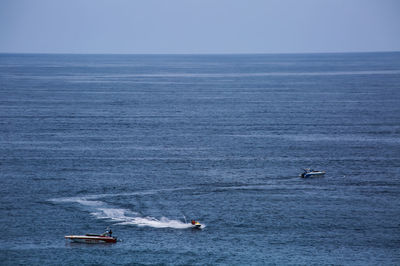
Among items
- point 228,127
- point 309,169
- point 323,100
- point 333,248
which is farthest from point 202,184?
point 323,100

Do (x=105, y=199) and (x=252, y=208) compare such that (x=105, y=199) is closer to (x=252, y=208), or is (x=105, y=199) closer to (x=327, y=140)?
(x=252, y=208)

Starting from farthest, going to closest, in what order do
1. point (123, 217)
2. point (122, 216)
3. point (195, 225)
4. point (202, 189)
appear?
point (202, 189) → point (122, 216) → point (123, 217) → point (195, 225)

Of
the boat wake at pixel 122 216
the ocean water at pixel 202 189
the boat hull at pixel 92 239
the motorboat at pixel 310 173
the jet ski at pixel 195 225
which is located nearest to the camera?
the ocean water at pixel 202 189

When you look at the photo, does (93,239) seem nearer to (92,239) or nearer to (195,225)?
(92,239)

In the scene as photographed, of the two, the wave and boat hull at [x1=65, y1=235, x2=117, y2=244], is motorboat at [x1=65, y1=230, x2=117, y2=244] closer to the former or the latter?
boat hull at [x1=65, y1=235, x2=117, y2=244]

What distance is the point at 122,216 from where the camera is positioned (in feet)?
255

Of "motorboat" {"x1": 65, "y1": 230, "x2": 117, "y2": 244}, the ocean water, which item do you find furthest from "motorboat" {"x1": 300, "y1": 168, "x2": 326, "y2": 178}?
"motorboat" {"x1": 65, "y1": 230, "x2": 117, "y2": 244}

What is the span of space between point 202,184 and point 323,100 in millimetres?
110053

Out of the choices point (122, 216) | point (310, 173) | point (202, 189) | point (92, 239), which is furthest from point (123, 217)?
point (310, 173)

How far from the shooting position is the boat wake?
248 feet

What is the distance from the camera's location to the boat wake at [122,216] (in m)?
75.6

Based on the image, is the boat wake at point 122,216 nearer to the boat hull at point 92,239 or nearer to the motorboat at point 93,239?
the motorboat at point 93,239

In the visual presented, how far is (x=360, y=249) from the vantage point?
6881cm

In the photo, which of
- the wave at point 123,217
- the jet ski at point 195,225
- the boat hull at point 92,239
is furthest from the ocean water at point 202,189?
the jet ski at point 195,225
